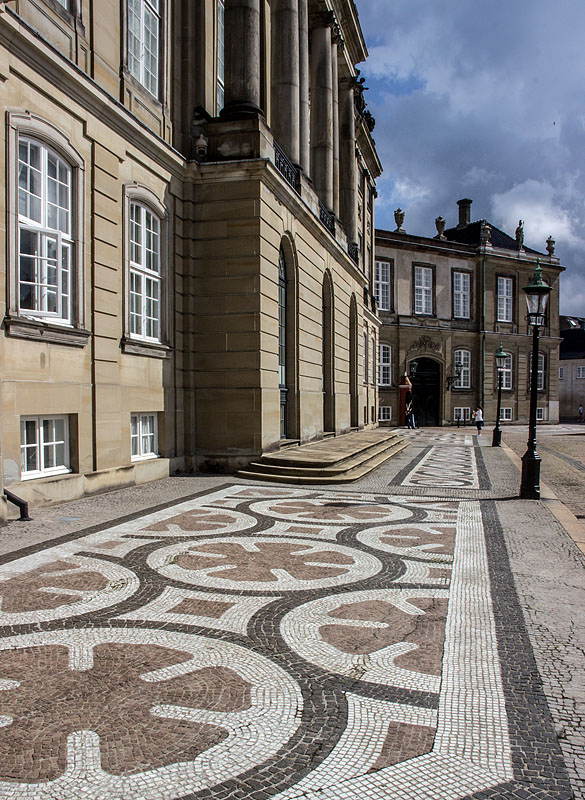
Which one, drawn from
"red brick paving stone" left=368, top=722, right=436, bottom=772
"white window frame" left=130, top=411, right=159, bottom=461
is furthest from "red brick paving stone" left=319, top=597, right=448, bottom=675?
"white window frame" left=130, top=411, right=159, bottom=461

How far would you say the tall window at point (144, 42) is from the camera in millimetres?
13734

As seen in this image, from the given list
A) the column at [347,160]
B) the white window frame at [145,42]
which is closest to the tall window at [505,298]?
the column at [347,160]

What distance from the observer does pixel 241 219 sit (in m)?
15.9

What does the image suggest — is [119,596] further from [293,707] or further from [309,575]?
[293,707]

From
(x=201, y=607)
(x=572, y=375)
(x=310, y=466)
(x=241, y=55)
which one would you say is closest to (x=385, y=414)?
(x=310, y=466)

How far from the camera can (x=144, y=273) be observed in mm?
14164

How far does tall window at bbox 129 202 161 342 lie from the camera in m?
13.8

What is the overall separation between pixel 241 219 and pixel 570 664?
13438mm

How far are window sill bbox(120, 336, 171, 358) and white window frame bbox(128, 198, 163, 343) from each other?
8.3 inches

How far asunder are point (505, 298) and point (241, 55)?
4523 cm

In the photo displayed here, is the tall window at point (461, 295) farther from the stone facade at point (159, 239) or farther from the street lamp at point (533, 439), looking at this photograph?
the street lamp at point (533, 439)

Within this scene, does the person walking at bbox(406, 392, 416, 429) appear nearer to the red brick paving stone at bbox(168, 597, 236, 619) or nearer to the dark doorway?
the dark doorway

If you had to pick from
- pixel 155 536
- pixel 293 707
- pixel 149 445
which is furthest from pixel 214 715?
pixel 149 445

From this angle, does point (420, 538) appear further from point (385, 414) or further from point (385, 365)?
point (385, 365)
